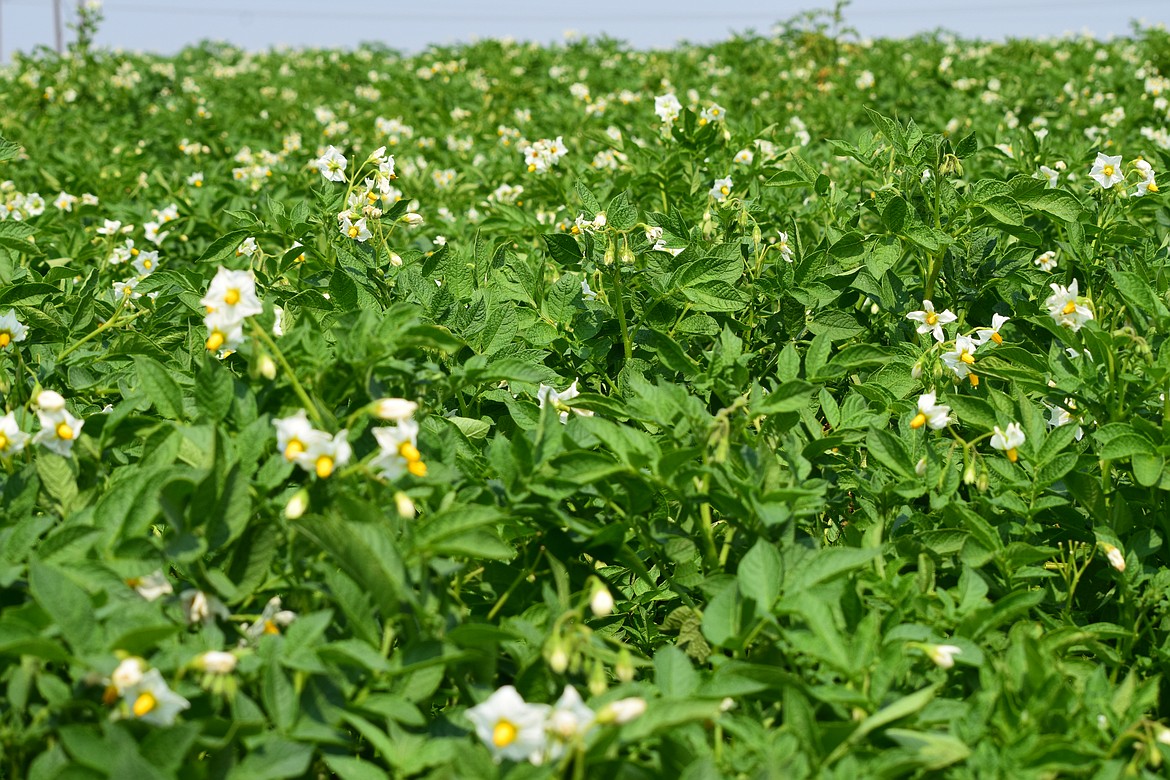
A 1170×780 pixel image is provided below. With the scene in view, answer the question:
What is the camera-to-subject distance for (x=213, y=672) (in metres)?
1.44

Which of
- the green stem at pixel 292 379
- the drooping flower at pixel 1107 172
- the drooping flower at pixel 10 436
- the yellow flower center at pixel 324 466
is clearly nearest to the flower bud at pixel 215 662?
the yellow flower center at pixel 324 466

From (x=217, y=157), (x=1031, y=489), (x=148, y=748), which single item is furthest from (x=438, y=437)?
(x=217, y=157)

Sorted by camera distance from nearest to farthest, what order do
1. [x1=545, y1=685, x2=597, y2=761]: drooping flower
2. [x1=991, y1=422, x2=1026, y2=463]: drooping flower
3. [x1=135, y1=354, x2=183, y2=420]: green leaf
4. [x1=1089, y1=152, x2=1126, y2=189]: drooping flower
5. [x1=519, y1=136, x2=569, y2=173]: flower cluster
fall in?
[x1=545, y1=685, x2=597, y2=761]: drooping flower → [x1=135, y1=354, x2=183, y2=420]: green leaf → [x1=991, y1=422, x2=1026, y2=463]: drooping flower → [x1=1089, y1=152, x2=1126, y2=189]: drooping flower → [x1=519, y1=136, x2=569, y2=173]: flower cluster

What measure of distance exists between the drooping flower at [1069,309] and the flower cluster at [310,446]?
1642mm

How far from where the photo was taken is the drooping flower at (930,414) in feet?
7.03

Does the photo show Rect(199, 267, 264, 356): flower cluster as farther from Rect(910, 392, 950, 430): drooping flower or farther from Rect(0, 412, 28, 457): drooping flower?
Rect(910, 392, 950, 430): drooping flower

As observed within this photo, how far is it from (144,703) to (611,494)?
2.79ft

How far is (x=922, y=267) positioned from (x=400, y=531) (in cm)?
182

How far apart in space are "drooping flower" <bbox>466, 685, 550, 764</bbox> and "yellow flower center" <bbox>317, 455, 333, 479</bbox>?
459 millimetres

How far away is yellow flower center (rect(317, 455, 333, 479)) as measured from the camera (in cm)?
158

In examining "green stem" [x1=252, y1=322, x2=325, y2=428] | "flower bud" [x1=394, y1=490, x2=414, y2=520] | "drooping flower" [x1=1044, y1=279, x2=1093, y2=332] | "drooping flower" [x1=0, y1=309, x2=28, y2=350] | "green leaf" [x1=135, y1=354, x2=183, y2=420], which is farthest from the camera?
"drooping flower" [x1=1044, y1=279, x2=1093, y2=332]

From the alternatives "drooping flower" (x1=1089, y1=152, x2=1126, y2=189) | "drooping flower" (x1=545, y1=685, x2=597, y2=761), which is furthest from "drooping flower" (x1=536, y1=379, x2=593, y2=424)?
"drooping flower" (x1=1089, y1=152, x2=1126, y2=189)

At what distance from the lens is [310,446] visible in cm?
160

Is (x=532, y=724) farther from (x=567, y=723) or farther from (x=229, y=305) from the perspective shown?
(x=229, y=305)
